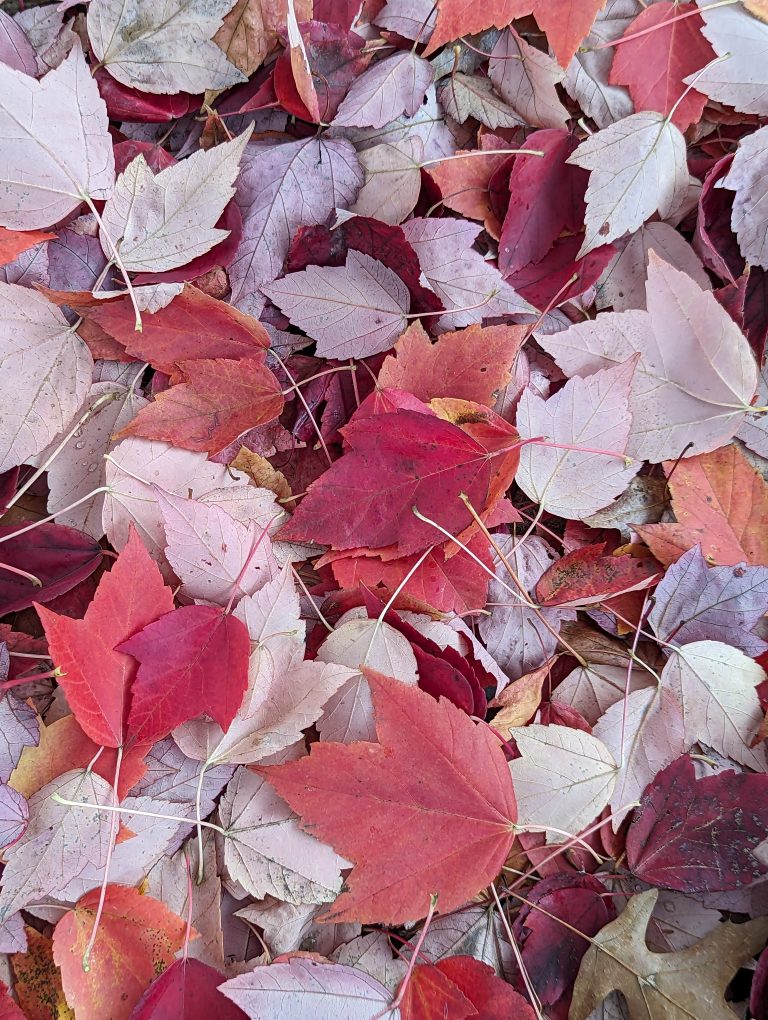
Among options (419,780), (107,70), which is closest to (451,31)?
(107,70)

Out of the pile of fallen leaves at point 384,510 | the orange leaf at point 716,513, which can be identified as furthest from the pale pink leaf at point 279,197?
Result: the orange leaf at point 716,513

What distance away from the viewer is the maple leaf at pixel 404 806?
623mm

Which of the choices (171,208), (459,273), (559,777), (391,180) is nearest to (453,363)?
(459,273)

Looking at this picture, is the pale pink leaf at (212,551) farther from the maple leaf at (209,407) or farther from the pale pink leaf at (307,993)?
the pale pink leaf at (307,993)

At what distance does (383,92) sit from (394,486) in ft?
1.34

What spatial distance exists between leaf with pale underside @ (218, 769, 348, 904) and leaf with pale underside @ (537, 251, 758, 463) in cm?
49

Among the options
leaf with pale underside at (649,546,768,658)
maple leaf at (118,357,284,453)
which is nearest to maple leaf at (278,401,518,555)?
maple leaf at (118,357,284,453)

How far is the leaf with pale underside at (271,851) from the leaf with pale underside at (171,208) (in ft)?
1.63

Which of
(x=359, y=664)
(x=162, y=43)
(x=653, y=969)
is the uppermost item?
(x=162, y=43)

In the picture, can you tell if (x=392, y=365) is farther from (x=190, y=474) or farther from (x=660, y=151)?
(x=660, y=151)

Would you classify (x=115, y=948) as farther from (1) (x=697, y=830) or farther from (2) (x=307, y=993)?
(1) (x=697, y=830)

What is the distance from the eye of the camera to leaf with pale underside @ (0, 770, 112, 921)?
616 mm

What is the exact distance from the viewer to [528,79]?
2.51 feet

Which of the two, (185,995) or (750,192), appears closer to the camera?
(185,995)
